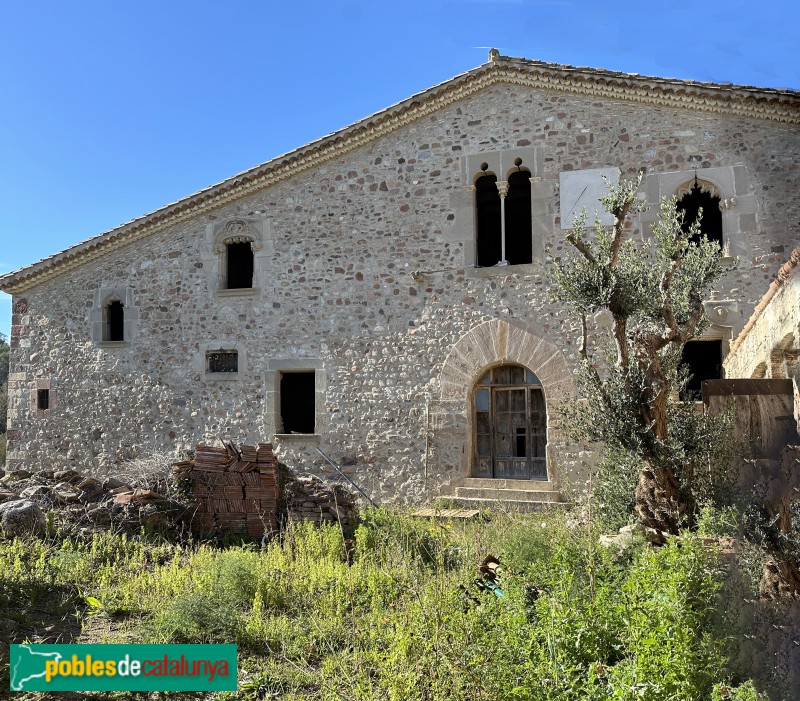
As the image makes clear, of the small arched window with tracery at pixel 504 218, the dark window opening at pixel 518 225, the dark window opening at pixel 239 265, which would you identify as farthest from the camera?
the dark window opening at pixel 239 265

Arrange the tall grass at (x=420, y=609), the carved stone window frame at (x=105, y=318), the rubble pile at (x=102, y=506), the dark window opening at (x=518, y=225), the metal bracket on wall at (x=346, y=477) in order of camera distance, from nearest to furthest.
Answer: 1. the tall grass at (x=420, y=609)
2. the rubble pile at (x=102, y=506)
3. the metal bracket on wall at (x=346, y=477)
4. the dark window opening at (x=518, y=225)
5. the carved stone window frame at (x=105, y=318)

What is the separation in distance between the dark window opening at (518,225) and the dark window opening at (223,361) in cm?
519

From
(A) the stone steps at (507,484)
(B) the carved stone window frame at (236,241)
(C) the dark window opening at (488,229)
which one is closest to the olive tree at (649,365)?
(A) the stone steps at (507,484)

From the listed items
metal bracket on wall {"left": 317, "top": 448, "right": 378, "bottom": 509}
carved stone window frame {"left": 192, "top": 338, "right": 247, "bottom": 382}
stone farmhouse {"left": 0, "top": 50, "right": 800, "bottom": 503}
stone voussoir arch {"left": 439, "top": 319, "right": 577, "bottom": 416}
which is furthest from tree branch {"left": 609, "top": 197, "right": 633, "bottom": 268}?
carved stone window frame {"left": 192, "top": 338, "right": 247, "bottom": 382}

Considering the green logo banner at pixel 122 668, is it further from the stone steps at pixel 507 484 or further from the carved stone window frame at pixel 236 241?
the carved stone window frame at pixel 236 241

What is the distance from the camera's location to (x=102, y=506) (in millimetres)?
8008

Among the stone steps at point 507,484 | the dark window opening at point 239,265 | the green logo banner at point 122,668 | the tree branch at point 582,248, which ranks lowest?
the green logo banner at point 122,668

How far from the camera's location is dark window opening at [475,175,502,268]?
37.7ft

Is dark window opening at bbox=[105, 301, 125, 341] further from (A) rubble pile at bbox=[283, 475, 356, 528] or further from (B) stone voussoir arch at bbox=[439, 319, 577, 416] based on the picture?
(B) stone voussoir arch at bbox=[439, 319, 577, 416]

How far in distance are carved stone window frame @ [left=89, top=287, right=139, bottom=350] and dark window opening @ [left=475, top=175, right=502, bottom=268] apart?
6.59 m

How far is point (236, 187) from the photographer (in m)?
12.2

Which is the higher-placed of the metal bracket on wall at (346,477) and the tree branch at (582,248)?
the tree branch at (582,248)

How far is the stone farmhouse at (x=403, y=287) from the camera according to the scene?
1007 cm

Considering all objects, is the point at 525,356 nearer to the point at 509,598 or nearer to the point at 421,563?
the point at 421,563
